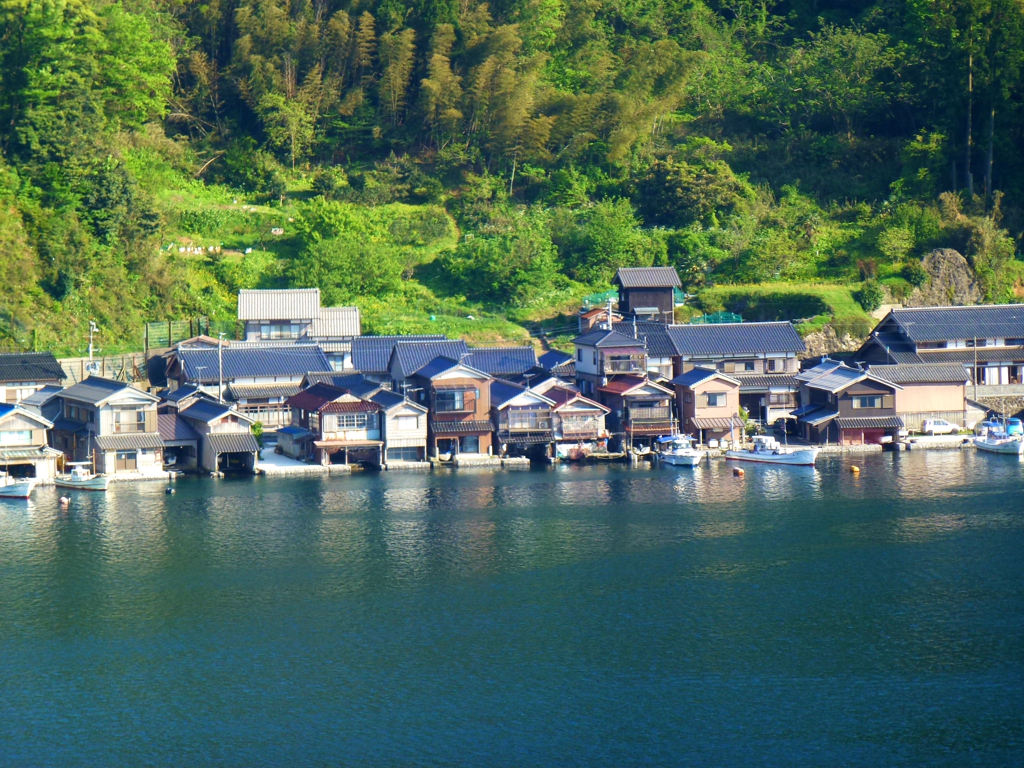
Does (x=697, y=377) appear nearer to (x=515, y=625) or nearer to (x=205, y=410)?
(x=205, y=410)

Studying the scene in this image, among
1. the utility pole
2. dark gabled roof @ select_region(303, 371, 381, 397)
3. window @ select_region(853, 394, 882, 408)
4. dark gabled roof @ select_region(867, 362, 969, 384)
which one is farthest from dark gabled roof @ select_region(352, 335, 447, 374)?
dark gabled roof @ select_region(867, 362, 969, 384)

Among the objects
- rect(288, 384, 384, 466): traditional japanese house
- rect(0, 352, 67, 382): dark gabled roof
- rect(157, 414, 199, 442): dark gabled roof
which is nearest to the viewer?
rect(157, 414, 199, 442): dark gabled roof

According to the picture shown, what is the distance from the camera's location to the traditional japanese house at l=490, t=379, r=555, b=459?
42219mm

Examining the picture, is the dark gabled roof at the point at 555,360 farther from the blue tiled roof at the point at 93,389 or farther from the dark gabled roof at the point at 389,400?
the blue tiled roof at the point at 93,389

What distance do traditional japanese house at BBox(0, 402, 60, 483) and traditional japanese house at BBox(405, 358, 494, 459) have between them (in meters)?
11.1

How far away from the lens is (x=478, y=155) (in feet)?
211

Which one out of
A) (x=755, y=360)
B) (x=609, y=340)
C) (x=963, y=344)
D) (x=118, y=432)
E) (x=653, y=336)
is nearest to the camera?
(x=118, y=432)

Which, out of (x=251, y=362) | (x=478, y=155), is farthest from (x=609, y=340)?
(x=478, y=155)

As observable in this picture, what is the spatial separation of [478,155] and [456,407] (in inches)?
988

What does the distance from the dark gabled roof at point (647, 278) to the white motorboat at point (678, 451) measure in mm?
9056

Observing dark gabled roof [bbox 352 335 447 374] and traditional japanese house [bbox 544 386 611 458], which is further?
dark gabled roof [bbox 352 335 447 374]

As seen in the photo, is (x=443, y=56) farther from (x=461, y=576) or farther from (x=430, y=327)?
(x=461, y=576)

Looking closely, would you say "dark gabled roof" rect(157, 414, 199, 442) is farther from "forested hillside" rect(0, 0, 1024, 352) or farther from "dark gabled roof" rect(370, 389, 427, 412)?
"forested hillside" rect(0, 0, 1024, 352)

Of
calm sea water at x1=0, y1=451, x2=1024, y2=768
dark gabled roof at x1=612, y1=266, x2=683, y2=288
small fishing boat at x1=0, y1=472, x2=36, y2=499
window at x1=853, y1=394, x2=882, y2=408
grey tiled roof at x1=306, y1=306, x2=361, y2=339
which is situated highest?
dark gabled roof at x1=612, y1=266, x2=683, y2=288
